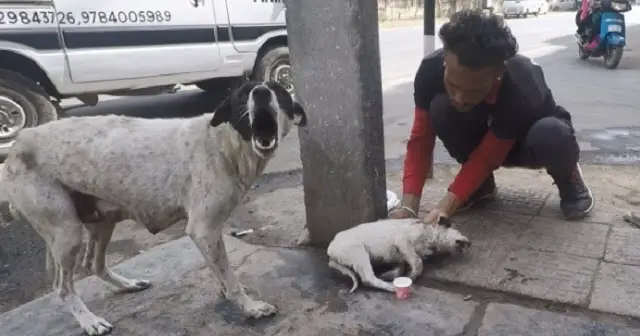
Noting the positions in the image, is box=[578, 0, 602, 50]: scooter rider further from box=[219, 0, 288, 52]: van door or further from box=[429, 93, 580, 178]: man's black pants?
box=[429, 93, 580, 178]: man's black pants

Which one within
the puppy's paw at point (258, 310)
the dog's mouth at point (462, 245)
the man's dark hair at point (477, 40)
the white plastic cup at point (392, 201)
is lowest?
the white plastic cup at point (392, 201)

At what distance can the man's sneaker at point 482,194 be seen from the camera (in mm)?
3404

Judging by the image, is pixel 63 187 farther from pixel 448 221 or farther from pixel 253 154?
pixel 448 221

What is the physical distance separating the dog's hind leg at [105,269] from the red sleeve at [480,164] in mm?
1642

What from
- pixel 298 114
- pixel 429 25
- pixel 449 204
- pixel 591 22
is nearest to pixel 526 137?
pixel 449 204

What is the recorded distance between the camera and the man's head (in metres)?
2.42

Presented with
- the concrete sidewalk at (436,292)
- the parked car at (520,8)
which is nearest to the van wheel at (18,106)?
the concrete sidewalk at (436,292)

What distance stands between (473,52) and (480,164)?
0.71 metres

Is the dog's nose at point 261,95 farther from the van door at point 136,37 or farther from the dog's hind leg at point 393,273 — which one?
the van door at point 136,37

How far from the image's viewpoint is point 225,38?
268 inches

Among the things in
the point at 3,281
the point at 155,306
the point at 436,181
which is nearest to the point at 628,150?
the point at 436,181

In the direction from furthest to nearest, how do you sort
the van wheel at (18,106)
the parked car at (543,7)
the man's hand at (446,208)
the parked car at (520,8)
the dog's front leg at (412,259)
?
the parked car at (543,7) < the parked car at (520,8) < the van wheel at (18,106) < the man's hand at (446,208) < the dog's front leg at (412,259)

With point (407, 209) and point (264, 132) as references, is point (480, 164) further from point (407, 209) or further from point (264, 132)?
point (264, 132)

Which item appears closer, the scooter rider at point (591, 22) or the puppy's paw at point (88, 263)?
the puppy's paw at point (88, 263)
